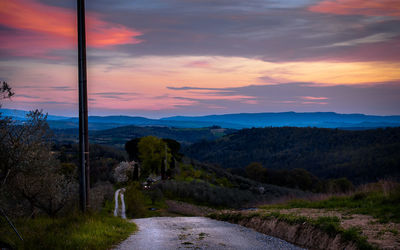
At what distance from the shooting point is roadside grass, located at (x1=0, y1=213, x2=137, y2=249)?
31.5ft

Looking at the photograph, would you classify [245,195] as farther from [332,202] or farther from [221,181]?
[332,202]

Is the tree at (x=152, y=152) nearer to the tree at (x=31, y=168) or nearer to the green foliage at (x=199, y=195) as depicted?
the green foliage at (x=199, y=195)

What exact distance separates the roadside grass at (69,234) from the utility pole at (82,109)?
0.91 metres

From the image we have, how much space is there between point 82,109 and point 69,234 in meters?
5.00

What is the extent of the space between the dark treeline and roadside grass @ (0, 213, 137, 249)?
96.0 m

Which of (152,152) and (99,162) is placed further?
(99,162)

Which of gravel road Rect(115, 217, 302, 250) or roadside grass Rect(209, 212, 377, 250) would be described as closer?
roadside grass Rect(209, 212, 377, 250)

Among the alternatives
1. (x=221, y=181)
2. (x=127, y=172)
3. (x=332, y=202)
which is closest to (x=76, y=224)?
(x=332, y=202)

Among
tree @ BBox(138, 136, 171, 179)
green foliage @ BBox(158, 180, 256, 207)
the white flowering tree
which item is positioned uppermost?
tree @ BBox(138, 136, 171, 179)

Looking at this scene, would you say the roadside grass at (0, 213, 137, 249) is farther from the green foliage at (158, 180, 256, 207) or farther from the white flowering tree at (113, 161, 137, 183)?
the white flowering tree at (113, 161, 137, 183)

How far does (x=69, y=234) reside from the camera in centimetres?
1062

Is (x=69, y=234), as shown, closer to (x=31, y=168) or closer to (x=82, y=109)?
(x=31, y=168)

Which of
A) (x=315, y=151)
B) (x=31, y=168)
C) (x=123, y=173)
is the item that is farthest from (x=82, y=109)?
(x=315, y=151)

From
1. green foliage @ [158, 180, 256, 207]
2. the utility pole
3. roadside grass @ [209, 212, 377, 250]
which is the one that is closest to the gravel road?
roadside grass @ [209, 212, 377, 250]
